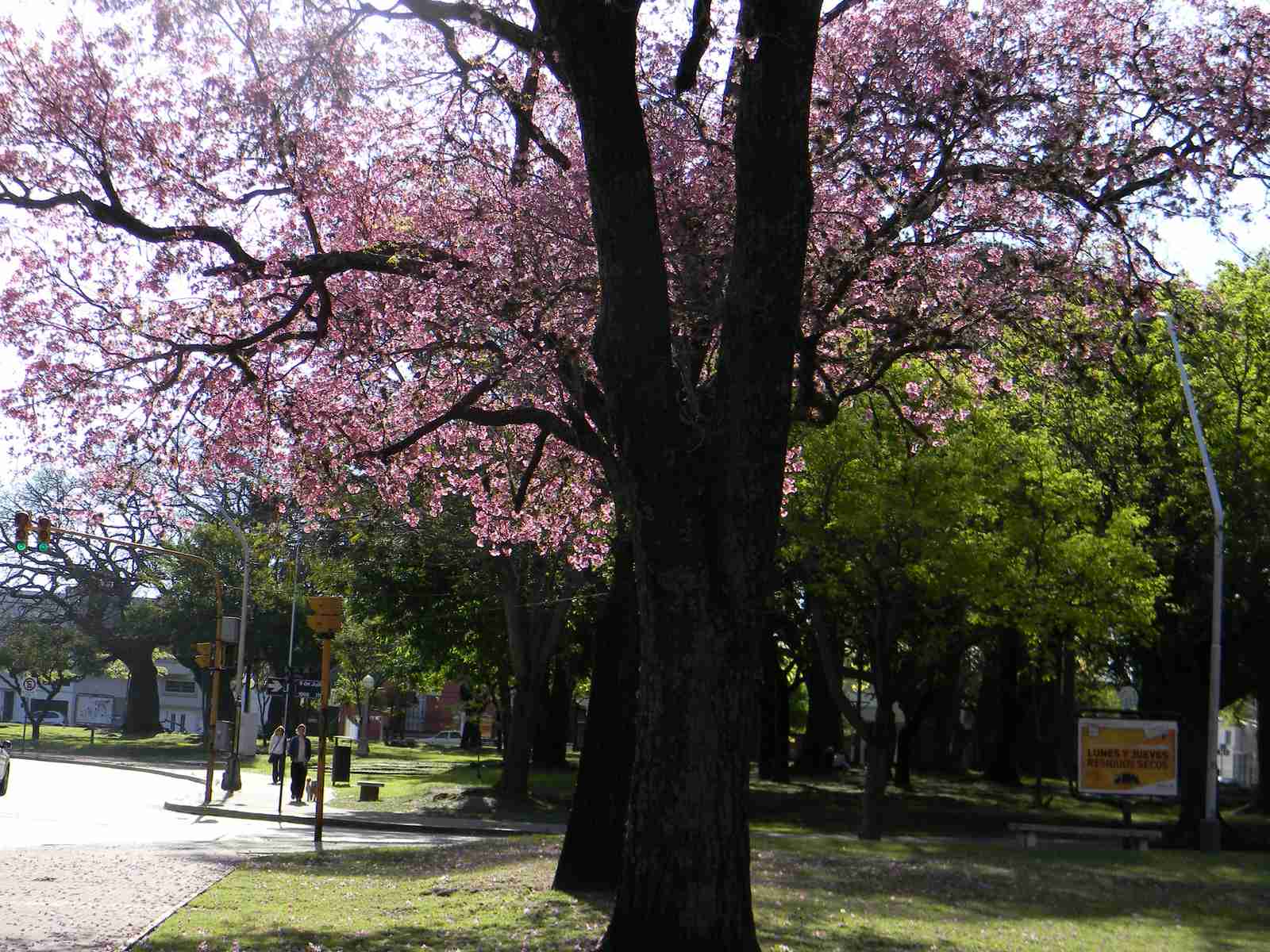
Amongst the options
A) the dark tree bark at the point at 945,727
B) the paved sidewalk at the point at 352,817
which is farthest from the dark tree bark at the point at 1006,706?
the paved sidewalk at the point at 352,817

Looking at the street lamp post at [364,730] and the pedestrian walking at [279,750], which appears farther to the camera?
the street lamp post at [364,730]

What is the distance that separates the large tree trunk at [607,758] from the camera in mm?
13102

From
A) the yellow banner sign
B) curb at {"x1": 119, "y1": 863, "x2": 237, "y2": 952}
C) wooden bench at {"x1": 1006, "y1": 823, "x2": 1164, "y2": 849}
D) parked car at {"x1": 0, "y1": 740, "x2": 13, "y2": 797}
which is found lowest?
parked car at {"x1": 0, "y1": 740, "x2": 13, "y2": 797}

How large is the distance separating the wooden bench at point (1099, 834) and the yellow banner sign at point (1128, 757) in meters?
1.18

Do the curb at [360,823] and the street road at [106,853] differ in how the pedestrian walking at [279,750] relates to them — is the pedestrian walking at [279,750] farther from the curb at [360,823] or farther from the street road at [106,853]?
the curb at [360,823]

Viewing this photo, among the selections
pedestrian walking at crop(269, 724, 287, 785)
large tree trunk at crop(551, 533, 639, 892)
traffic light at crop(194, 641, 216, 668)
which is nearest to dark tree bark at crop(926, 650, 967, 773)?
pedestrian walking at crop(269, 724, 287, 785)

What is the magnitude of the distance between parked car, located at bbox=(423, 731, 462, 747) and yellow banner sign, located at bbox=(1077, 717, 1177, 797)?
Answer: 7365cm

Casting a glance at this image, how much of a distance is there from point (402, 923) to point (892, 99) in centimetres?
818

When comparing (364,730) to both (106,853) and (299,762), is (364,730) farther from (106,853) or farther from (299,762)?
(106,853)

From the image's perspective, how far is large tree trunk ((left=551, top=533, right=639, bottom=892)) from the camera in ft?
43.0

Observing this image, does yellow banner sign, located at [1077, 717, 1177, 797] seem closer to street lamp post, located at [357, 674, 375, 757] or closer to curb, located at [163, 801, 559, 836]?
curb, located at [163, 801, 559, 836]

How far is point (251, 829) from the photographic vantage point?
87.9 ft

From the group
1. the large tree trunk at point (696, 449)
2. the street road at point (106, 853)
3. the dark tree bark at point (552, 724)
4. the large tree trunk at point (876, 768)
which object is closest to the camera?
the large tree trunk at point (696, 449)

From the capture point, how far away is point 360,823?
29.6 m
